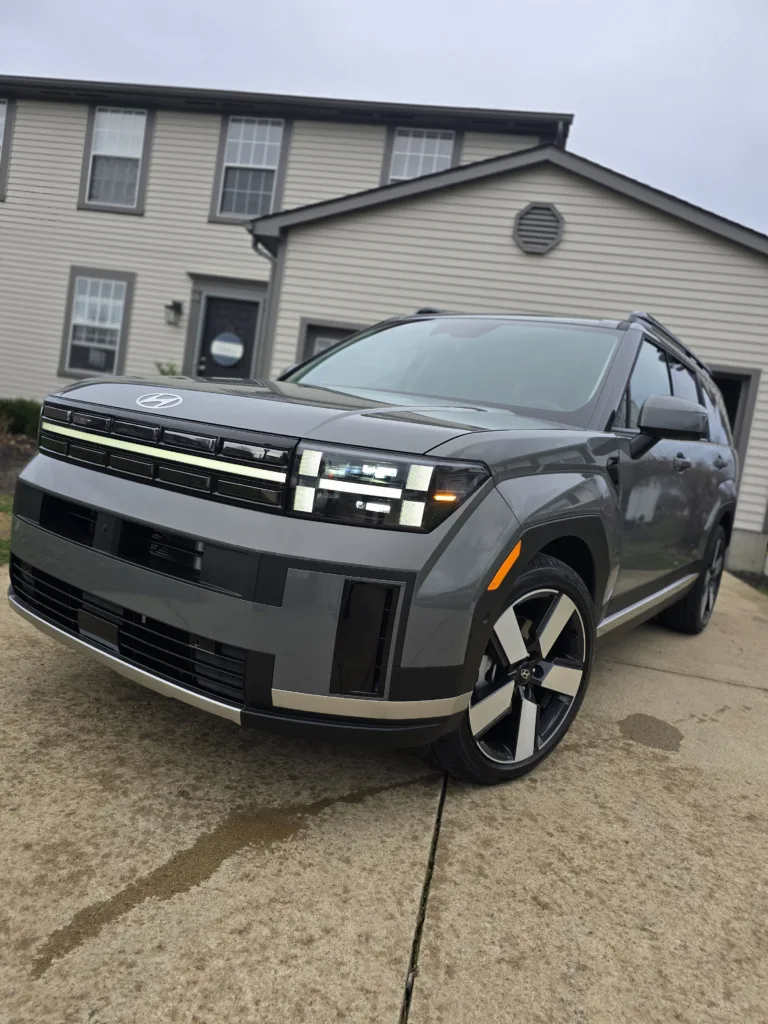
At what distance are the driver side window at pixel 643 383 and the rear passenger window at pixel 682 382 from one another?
A: 112 mm

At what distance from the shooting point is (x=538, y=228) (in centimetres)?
931

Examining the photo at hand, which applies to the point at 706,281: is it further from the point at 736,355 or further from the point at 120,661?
the point at 120,661

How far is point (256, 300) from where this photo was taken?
1209 cm

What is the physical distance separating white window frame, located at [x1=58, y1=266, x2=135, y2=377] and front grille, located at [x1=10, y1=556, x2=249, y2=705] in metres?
11.2

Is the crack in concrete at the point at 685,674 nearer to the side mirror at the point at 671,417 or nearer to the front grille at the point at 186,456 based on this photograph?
the side mirror at the point at 671,417

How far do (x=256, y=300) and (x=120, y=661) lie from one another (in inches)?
430

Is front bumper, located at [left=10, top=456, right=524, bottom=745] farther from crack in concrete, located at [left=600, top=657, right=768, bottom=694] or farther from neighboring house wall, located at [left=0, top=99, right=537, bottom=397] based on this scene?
neighboring house wall, located at [left=0, top=99, right=537, bottom=397]

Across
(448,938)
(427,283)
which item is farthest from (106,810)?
(427,283)

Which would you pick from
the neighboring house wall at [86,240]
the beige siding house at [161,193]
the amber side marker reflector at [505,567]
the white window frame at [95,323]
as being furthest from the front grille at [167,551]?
the white window frame at [95,323]

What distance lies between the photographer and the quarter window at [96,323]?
12.6 m

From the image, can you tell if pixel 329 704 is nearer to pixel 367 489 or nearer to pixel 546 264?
pixel 367 489

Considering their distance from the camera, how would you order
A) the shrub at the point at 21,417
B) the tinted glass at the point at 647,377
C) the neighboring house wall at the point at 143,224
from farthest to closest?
the neighboring house wall at the point at 143,224, the shrub at the point at 21,417, the tinted glass at the point at 647,377

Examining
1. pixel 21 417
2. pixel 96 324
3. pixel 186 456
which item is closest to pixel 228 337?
pixel 96 324

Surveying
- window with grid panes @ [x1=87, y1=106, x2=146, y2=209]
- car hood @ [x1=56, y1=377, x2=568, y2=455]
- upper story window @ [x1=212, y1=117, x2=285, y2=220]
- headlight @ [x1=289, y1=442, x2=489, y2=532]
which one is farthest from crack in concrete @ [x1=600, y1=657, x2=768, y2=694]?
window with grid panes @ [x1=87, y1=106, x2=146, y2=209]
